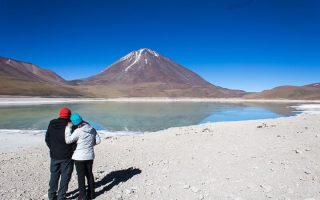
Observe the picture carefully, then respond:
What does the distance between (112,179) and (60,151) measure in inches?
76.1

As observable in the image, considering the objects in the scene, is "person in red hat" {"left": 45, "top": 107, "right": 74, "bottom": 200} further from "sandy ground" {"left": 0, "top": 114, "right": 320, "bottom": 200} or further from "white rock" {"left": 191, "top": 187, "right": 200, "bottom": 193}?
"white rock" {"left": 191, "top": 187, "right": 200, "bottom": 193}

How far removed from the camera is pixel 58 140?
17.5ft

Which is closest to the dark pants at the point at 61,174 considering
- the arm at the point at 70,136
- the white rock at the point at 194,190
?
the arm at the point at 70,136

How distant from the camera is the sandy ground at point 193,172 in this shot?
5812 millimetres

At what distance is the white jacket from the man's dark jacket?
10cm

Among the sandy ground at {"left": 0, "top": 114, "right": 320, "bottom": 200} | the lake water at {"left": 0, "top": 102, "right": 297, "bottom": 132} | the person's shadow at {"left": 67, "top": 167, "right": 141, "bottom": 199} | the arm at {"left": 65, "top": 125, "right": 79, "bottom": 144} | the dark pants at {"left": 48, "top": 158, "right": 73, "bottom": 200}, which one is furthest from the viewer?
the lake water at {"left": 0, "top": 102, "right": 297, "bottom": 132}

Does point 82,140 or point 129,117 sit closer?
point 82,140

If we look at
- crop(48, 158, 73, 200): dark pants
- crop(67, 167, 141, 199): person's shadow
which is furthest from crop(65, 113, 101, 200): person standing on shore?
crop(67, 167, 141, 199): person's shadow

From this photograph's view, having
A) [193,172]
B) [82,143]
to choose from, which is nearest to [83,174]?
[82,143]

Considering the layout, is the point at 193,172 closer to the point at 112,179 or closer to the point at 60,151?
the point at 112,179

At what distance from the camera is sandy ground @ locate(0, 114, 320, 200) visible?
19.1ft

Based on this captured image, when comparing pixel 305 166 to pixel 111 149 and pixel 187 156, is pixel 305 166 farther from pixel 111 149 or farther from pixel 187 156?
pixel 111 149

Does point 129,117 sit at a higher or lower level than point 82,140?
lower

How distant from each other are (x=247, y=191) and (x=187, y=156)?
3.19 meters
